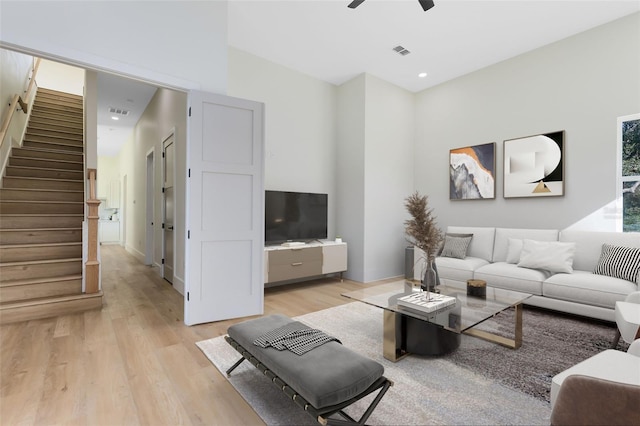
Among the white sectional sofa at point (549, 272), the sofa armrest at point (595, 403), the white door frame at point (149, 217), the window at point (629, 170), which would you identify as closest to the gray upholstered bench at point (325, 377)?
the sofa armrest at point (595, 403)

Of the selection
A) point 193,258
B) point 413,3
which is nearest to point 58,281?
point 193,258

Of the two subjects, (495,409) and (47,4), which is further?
(47,4)

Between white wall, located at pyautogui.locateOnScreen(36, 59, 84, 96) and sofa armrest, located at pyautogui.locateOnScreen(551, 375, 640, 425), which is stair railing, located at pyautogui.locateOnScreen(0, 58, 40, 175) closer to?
white wall, located at pyautogui.locateOnScreen(36, 59, 84, 96)

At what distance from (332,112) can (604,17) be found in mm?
3595

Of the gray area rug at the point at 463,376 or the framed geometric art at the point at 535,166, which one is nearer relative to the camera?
the gray area rug at the point at 463,376

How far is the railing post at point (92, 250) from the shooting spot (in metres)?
3.56

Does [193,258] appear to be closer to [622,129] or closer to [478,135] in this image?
[478,135]

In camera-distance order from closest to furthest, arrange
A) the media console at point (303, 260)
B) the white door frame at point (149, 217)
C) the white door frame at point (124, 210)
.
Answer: the media console at point (303, 260) < the white door frame at point (149, 217) < the white door frame at point (124, 210)

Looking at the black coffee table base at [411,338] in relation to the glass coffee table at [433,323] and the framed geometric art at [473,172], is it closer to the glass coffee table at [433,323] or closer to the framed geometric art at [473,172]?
the glass coffee table at [433,323]

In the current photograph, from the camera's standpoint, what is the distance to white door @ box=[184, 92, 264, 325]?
2.99 metres

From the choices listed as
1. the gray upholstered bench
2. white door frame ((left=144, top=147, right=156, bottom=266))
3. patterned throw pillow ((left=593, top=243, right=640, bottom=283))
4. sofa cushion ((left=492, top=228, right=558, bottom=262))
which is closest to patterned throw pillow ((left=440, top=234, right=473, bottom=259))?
sofa cushion ((left=492, top=228, right=558, bottom=262))

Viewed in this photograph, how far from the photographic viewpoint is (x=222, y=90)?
330 cm

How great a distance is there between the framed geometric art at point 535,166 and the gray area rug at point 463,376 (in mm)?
1783

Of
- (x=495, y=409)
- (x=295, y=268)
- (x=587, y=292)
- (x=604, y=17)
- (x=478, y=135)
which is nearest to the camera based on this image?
(x=495, y=409)
